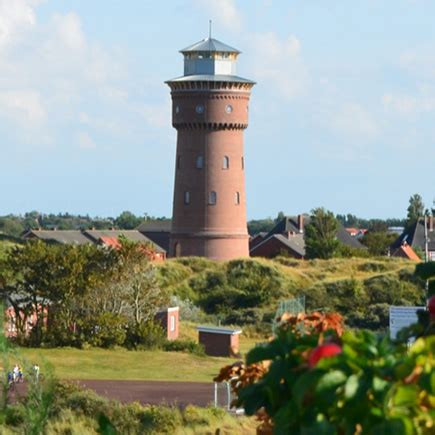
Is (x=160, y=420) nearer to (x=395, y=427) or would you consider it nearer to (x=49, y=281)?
(x=395, y=427)

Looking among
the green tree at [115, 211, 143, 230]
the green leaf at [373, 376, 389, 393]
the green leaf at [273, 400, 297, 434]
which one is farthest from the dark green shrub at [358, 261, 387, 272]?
the green tree at [115, 211, 143, 230]

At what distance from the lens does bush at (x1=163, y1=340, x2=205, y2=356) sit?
37.8 metres

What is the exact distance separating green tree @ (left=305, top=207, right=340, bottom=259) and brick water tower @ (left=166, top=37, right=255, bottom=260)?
8.90 m

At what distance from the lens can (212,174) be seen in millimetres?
63281

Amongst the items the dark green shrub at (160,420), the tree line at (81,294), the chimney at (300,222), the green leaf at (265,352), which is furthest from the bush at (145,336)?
the chimney at (300,222)

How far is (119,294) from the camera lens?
128ft

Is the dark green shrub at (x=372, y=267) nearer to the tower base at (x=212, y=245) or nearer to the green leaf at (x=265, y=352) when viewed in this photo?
the tower base at (x=212, y=245)

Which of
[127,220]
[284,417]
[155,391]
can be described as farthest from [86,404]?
[127,220]

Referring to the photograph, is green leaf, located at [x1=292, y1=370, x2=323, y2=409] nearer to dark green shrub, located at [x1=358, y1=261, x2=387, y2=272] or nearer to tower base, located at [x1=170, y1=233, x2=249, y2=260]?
dark green shrub, located at [x1=358, y1=261, x2=387, y2=272]

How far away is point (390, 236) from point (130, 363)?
5849cm

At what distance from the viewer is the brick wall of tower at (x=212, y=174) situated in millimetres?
63406

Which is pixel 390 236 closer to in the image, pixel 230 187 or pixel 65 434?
pixel 230 187

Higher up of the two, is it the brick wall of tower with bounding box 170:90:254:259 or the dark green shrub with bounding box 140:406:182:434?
the brick wall of tower with bounding box 170:90:254:259

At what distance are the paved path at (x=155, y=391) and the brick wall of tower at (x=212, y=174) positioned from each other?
108 ft
